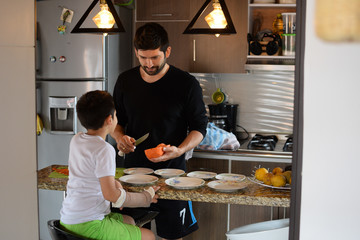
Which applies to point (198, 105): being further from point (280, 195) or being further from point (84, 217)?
point (84, 217)

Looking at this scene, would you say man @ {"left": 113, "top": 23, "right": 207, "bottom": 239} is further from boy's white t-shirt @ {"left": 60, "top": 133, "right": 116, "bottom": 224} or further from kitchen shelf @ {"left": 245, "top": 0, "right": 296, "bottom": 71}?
kitchen shelf @ {"left": 245, "top": 0, "right": 296, "bottom": 71}

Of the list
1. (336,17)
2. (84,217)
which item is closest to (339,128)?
(336,17)

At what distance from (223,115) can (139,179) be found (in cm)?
196

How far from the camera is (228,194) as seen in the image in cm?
217

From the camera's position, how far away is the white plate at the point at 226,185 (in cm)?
221

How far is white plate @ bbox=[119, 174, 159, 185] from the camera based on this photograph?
7.72 ft

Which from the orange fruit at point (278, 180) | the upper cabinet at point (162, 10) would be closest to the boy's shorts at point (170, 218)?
the orange fruit at point (278, 180)

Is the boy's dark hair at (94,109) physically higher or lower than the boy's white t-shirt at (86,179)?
higher

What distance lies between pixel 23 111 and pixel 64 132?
2.30 metres

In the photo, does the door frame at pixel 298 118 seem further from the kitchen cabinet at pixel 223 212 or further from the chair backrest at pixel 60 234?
the kitchen cabinet at pixel 223 212

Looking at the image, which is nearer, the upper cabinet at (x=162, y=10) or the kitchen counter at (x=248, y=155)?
the kitchen counter at (x=248, y=155)

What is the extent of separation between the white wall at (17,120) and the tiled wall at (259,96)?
276 centimetres

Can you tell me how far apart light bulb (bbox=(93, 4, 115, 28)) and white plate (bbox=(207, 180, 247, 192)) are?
1020 mm

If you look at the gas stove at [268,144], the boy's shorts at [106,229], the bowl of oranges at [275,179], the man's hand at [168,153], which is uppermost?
the man's hand at [168,153]
